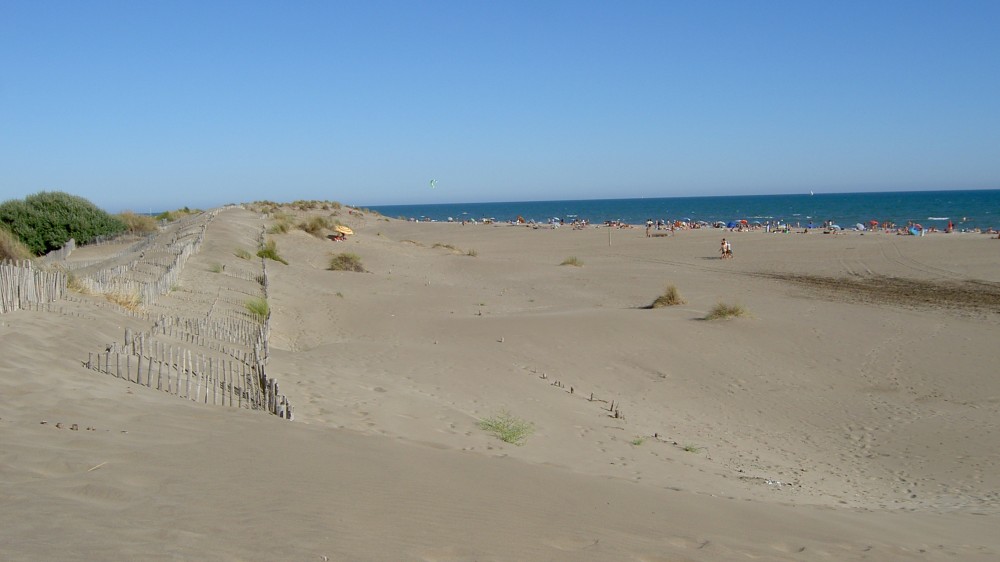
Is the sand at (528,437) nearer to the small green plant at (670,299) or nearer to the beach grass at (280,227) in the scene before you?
the small green plant at (670,299)

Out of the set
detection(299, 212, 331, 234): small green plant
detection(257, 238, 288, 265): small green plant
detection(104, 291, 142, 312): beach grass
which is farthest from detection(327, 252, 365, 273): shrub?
detection(104, 291, 142, 312): beach grass

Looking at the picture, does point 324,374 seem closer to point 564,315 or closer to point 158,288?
point 158,288

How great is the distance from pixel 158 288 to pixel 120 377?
8.18 metres

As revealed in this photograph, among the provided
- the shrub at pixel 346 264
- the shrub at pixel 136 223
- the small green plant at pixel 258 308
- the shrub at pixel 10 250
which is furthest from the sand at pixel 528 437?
the shrub at pixel 136 223

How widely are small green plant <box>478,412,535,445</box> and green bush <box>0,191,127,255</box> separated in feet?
89.8

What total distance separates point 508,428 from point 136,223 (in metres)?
37.1

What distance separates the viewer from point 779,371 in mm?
15578

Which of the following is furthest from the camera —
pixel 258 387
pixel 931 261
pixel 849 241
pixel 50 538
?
pixel 849 241

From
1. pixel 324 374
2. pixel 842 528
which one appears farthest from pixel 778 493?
pixel 324 374

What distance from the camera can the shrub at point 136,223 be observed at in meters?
39.4

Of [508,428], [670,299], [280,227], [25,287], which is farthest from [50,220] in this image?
[508,428]

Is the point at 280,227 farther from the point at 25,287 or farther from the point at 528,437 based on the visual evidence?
the point at 528,437

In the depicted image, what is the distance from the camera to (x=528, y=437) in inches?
393

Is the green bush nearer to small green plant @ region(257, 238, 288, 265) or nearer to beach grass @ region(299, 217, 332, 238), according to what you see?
small green plant @ region(257, 238, 288, 265)
